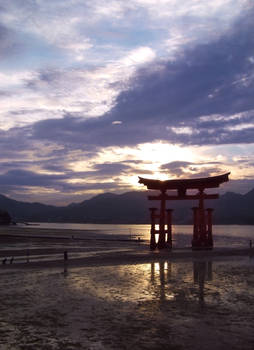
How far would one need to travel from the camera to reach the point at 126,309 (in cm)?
988

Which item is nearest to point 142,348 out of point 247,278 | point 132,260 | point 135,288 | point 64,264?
point 135,288

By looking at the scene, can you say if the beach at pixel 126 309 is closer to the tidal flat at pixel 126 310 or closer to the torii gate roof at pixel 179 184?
the tidal flat at pixel 126 310

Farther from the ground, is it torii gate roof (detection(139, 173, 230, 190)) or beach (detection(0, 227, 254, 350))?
torii gate roof (detection(139, 173, 230, 190))

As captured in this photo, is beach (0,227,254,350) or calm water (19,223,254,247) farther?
calm water (19,223,254,247)

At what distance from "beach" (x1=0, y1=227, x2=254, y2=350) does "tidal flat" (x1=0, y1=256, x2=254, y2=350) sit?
2 cm

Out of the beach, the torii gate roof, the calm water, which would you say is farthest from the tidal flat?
the calm water

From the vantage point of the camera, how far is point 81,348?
6.81 metres

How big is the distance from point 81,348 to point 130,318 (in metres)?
2.37

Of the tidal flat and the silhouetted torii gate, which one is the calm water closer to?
the silhouetted torii gate

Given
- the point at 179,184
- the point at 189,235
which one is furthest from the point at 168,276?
the point at 189,235

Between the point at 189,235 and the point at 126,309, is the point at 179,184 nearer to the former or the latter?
the point at 126,309

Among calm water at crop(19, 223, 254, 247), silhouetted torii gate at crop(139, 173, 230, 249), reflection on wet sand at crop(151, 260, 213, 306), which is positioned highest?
silhouetted torii gate at crop(139, 173, 230, 249)

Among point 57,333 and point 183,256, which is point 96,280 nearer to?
point 57,333

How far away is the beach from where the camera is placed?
7.28 m
